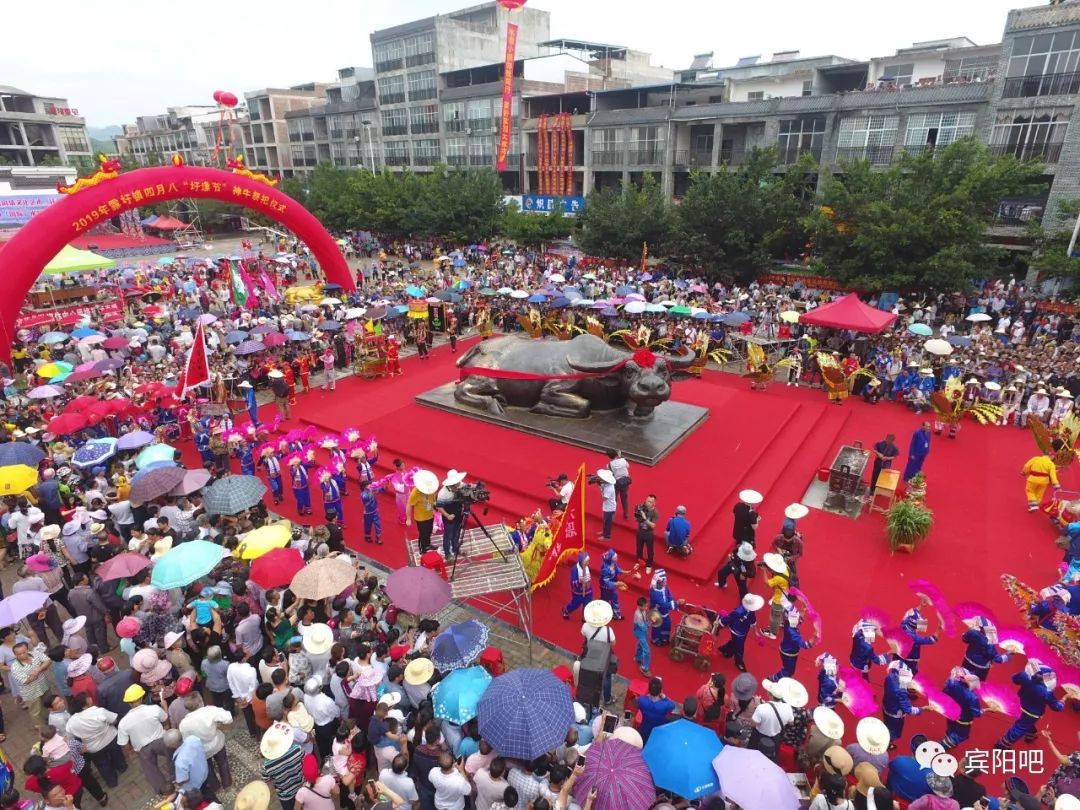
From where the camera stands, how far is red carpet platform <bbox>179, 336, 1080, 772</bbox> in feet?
26.4

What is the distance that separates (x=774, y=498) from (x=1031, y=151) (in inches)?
818

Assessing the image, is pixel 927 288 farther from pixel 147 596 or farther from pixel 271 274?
pixel 271 274

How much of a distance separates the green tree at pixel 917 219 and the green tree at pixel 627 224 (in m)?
6.83

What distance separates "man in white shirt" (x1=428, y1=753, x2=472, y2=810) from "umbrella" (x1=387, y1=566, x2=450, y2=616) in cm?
160

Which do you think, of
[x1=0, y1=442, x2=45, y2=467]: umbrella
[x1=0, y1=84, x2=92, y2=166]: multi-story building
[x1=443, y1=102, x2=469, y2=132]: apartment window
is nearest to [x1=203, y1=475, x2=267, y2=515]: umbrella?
[x1=0, y1=442, x2=45, y2=467]: umbrella

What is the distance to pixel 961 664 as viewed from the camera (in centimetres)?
714

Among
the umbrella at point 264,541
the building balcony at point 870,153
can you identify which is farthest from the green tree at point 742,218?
the umbrella at point 264,541

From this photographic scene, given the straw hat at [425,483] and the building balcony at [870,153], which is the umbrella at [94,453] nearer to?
the straw hat at [425,483]

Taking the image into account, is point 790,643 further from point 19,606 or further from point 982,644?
point 19,606

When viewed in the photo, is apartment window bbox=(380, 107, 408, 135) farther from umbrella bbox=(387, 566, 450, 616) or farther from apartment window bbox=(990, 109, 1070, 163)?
umbrella bbox=(387, 566, 450, 616)

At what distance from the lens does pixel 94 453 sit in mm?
10008

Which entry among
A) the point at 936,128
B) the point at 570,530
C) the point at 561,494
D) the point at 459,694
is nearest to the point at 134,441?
the point at 561,494

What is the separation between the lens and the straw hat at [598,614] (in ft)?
20.0

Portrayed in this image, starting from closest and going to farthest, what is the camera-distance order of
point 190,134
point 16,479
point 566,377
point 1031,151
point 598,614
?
point 598,614 < point 16,479 < point 566,377 < point 1031,151 < point 190,134
